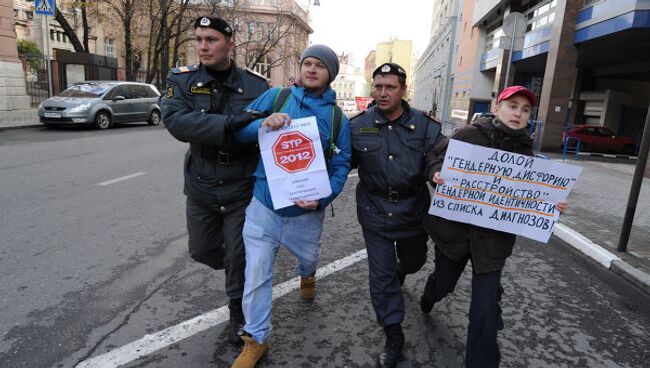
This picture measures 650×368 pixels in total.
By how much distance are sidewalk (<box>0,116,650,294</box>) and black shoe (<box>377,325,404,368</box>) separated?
122 inches

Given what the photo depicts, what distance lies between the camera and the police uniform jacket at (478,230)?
2713 mm

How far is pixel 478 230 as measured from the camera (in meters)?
2.80

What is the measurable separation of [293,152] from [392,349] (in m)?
1.40

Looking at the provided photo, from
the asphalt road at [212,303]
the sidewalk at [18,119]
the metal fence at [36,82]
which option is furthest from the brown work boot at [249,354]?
the metal fence at [36,82]

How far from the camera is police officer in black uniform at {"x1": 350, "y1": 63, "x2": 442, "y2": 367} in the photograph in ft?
9.53

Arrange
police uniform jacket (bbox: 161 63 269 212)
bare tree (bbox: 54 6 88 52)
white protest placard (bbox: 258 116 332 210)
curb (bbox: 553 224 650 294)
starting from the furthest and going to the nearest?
bare tree (bbox: 54 6 88 52) → curb (bbox: 553 224 650 294) → police uniform jacket (bbox: 161 63 269 212) → white protest placard (bbox: 258 116 332 210)

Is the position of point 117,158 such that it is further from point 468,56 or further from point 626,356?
point 468,56

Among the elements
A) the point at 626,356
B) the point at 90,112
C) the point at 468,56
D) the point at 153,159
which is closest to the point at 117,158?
the point at 153,159

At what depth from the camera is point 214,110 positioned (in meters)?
2.85

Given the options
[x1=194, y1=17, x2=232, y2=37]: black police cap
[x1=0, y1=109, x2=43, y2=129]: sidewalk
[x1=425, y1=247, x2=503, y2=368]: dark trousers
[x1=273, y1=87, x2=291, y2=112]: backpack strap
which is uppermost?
[x1=194, y1=17, x2=232, y2=37]: black police cap

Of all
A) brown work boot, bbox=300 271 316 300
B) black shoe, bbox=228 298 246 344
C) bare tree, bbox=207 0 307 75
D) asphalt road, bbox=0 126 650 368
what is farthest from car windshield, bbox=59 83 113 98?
black shoe, bbox=228 298 246 344

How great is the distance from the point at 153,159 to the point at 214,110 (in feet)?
27.6

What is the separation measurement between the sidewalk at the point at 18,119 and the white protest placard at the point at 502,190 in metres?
16.9

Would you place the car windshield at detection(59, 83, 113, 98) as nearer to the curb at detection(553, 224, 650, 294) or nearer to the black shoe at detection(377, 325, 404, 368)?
the curb at detection(553, 224, 650, 294)
